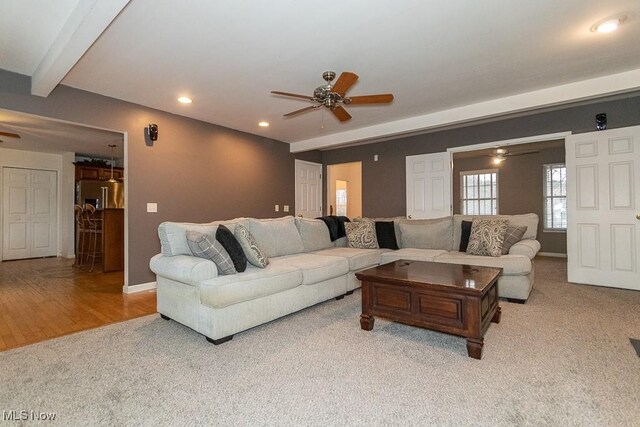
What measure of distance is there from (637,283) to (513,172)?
438cm

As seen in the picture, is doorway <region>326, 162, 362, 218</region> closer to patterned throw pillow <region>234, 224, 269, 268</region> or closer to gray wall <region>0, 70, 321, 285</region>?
gray wall <region>0, 70, 321, 285</region>

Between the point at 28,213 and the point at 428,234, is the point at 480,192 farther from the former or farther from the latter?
the point at 28,213

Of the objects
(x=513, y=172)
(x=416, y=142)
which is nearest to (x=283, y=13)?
(x=416, y=142)

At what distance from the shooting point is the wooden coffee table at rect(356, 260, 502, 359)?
2.19 metres

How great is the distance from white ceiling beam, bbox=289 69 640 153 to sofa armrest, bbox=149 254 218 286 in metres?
3.76

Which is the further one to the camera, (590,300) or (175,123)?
(175,123)

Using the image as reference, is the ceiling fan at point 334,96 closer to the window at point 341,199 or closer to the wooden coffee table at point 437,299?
the wooden coffee table at point 437,299

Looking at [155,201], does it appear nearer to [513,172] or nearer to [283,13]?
[283,13]

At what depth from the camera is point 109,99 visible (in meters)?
3.90

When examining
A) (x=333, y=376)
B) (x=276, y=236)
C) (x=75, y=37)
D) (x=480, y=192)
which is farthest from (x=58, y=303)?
(x=480, y=192)

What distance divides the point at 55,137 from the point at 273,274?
19.2 feet

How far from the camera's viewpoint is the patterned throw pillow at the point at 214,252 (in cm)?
262

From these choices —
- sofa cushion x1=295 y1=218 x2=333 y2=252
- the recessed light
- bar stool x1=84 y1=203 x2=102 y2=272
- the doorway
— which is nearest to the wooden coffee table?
sofa cushion x1=295 y1=218 x2=333 y2=252

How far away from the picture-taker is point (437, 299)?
2350mm
